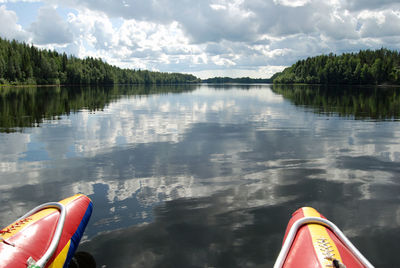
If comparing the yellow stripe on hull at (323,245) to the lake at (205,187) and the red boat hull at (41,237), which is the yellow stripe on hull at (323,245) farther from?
the red boat hull at (41,237)

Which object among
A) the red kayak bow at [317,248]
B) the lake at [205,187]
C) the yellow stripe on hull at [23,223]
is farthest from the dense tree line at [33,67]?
the red kayak bow at [317,248]

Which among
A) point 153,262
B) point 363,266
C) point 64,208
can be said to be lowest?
point 153,262

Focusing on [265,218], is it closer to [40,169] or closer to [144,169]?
[144,169]

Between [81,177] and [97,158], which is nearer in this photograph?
[81,177]

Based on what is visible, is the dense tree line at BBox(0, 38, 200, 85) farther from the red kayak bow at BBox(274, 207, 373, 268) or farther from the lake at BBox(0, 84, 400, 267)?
the red kayak bow at BBox(274, 207, 373, 268)

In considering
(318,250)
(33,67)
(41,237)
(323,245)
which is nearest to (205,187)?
(323,245)

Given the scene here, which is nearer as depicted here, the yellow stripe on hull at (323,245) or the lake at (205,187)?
the yellow stripe on hull at (323,245)

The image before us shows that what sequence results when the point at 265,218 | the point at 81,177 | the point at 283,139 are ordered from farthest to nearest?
the point at 283,139, the point at 81,177, the point at 265,218

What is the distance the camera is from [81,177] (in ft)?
45.8

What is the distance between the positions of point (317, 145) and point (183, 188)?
12344 mm

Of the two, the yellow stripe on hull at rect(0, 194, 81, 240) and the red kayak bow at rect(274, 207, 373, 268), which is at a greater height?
the yellow stripe on hull at rect(0, 194, 81, 240)

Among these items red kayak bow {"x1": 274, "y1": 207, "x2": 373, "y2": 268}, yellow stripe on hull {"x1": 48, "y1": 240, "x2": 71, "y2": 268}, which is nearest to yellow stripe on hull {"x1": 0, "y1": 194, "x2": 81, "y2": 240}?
yellow stripe on hull {"x1": 48, "y1": 240, "x2": 71, "y2": 268}

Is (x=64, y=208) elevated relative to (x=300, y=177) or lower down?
elevated

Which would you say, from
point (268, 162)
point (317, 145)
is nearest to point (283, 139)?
point (317, 145)
